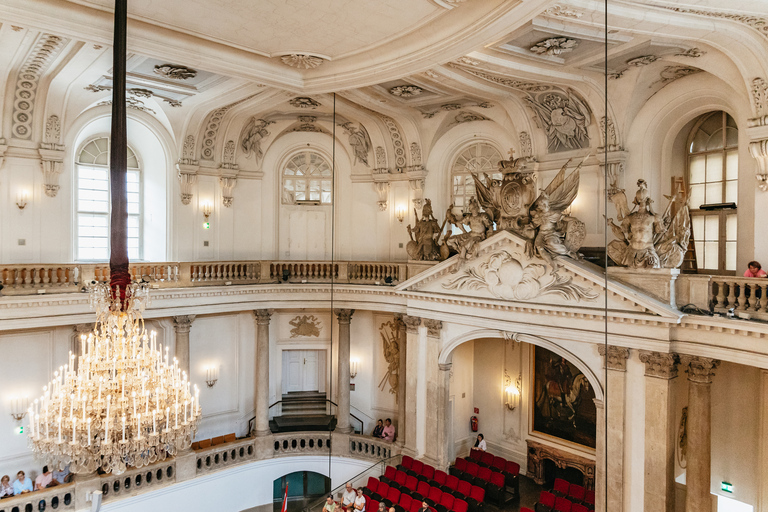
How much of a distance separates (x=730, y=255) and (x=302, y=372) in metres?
12.8

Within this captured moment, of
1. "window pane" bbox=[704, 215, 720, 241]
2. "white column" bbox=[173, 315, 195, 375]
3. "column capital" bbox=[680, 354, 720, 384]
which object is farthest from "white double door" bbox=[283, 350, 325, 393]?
"window pane" bbox=[704, 215, 720, 241]

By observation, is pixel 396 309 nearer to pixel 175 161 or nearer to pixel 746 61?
pixel 175 161

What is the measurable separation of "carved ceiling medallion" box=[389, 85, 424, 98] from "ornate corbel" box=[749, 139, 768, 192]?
24.3 ft

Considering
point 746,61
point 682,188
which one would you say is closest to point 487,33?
point 746,61

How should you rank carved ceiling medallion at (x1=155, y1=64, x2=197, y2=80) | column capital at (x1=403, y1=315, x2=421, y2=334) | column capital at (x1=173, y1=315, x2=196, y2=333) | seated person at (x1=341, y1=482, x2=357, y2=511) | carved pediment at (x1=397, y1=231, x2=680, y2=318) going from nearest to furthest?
carved pediment at (x1=397, y1=231, x2=680, y2=318)
carved ceiling medallion at (x1=155, y1=64, x2=197, y2=80)
seated person at (x1=341, y1=482, x2=357, y2=511)
column capital at (x1=403, y1=315, x2=421, y2=334)
column capital at (x1=173, y1=315, x2=196, y2=333)

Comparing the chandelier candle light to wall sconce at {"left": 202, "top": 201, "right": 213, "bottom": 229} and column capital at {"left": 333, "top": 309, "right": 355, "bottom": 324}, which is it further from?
wall sconce at {"left": 202, "top": 201, "right": 213, "bottom": 229}

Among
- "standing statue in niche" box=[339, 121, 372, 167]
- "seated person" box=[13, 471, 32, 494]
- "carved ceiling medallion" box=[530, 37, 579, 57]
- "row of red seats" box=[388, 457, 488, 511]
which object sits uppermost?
"carved ceiling medallion" box=[530, 37, 579, 57]

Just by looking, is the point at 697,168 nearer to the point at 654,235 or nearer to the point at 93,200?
the point at 654,235

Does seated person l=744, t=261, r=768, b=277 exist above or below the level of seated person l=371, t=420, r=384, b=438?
above

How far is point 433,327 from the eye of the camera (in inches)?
533

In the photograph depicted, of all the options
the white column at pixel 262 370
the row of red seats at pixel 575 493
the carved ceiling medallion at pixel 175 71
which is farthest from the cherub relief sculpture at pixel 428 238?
the carved ceiling medallion at pixel 175 71

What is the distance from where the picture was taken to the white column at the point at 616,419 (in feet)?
32.7

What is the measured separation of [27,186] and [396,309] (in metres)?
10.0

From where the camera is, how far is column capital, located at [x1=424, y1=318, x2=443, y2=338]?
44.1 ft
